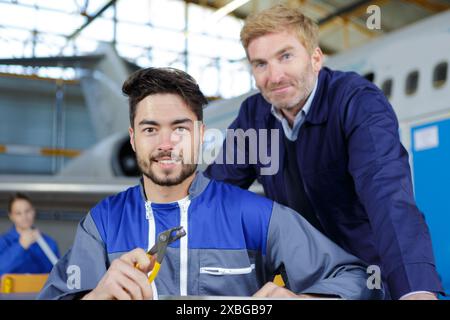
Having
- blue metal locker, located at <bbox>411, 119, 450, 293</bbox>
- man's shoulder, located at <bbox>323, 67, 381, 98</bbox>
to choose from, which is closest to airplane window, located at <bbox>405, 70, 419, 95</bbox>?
blue metal locker, located at <bbox>411, 119, 450, 293</bbox>

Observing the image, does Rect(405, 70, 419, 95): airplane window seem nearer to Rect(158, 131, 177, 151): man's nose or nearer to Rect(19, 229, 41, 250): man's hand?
Rect(19, 229, 41, 250): man's hand

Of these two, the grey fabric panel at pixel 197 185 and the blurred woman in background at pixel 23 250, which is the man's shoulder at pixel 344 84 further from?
the blurred woman in background at pixel 23 250

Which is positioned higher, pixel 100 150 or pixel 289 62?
pixel 100 150

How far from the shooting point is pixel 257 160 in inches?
37.4

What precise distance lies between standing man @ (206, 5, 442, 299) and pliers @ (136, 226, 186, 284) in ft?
0.78

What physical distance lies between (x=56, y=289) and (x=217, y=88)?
35cm

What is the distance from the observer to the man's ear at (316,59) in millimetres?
846

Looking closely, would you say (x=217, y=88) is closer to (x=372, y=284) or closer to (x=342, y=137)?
(x=342, y=137)

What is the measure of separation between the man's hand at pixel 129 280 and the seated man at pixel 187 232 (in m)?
0.08

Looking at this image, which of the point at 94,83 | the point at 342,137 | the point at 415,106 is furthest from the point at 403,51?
the point at 94,83

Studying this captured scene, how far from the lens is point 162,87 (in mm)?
736

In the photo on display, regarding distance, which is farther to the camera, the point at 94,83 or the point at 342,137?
the point at 94,83

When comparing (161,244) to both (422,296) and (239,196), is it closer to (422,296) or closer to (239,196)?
(239,196)

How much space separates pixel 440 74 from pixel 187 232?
8.82 feet
